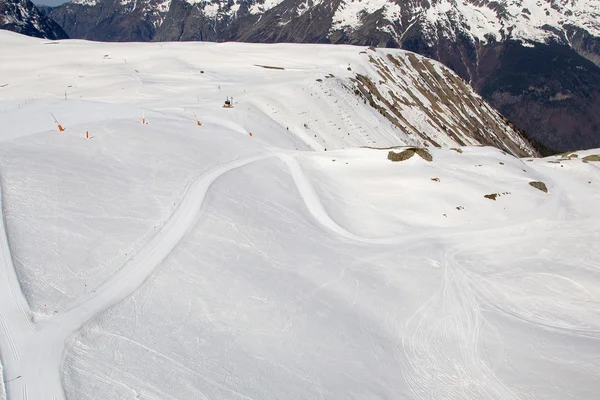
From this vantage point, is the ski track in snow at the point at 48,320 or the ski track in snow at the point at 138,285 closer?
the ski track in snow at the point at 48,320

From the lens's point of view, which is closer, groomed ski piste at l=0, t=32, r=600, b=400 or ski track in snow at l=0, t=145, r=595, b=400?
ski track in snow at l=0, t=145, r=595, b=400

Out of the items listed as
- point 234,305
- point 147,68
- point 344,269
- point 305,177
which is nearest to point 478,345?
point 344,269

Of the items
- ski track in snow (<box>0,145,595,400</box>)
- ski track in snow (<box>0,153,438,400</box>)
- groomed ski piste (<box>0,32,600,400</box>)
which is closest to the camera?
ski track in snow (<box>0,153,438,400</box>)

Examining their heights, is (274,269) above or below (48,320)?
below

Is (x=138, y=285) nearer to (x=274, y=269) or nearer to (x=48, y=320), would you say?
(x=48, y=320)

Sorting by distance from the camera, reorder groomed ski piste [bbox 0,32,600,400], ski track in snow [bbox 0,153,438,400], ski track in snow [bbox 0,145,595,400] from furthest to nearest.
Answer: groomed ski piste [bbox 0,32,600,400], ski track in snow [bbox 0,145,595,400], ski track in snow [bbox 0,153,438,400]

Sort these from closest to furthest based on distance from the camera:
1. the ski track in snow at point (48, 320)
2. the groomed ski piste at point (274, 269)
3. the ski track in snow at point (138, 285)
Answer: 1. the ski track in snow at point (48, 320)
2. the ski track in snow at point (138, 285)
3. the groomed ski piste at point (274, 269)

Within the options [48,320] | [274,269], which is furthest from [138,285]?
[274,269]

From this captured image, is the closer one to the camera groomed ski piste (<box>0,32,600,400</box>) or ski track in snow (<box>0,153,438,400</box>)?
ski track in snow (<box>0,153,438,400</box>)
